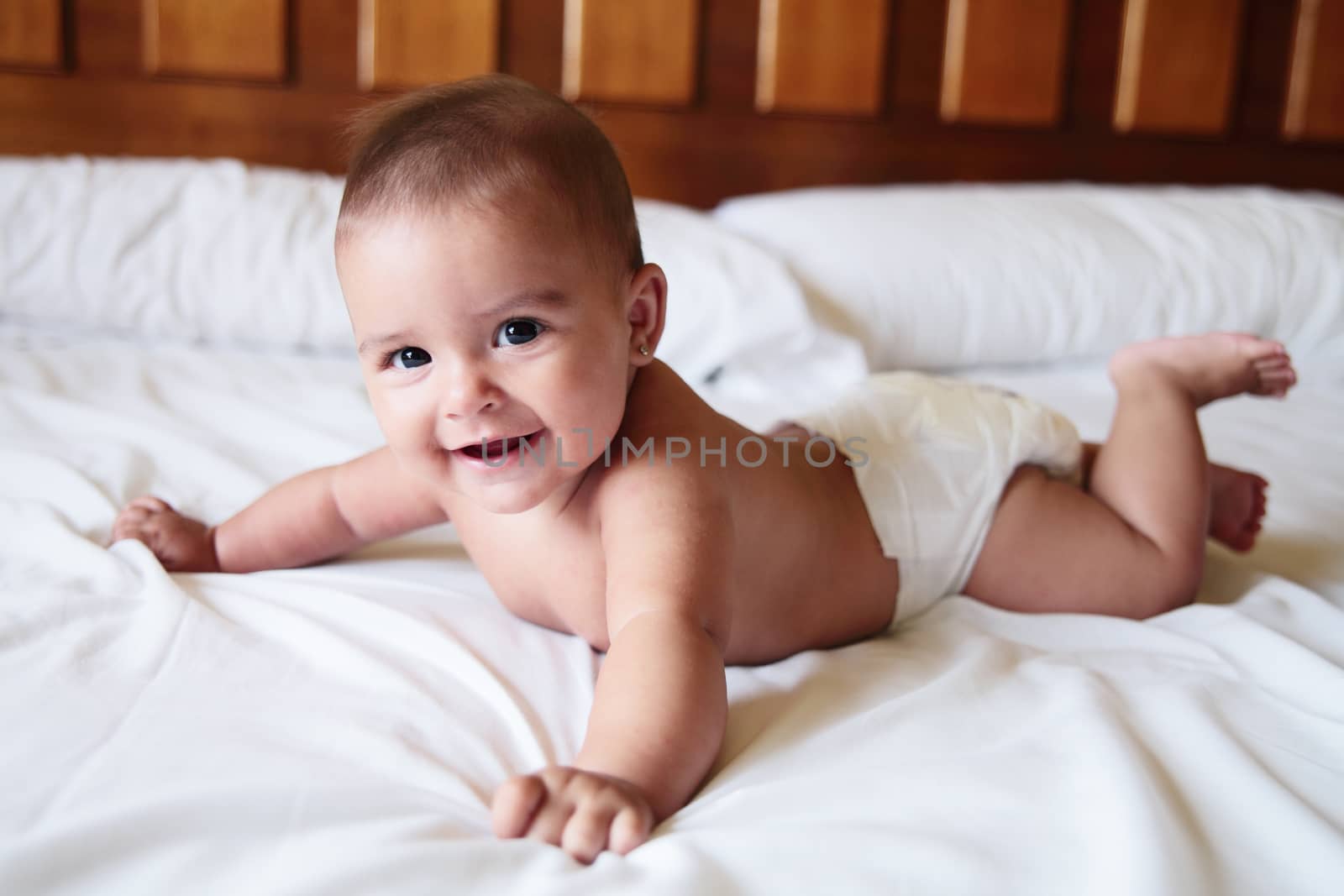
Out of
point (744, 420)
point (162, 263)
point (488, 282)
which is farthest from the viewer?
point (162, 263)

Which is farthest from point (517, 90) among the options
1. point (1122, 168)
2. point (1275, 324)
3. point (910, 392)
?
point (1122, 168)

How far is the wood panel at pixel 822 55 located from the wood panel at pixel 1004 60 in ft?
0.54

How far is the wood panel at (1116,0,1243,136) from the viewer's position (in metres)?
2.26

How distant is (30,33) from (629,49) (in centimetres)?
101

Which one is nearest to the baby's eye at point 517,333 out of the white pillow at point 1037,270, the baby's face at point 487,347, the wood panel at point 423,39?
the baby's face at point 487,347

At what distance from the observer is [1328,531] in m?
1.10

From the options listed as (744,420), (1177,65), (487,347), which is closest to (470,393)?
(487,347)

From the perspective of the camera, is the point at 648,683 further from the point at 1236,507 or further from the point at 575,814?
the point at 1236,507

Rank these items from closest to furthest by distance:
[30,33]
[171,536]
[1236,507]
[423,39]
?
[171,536], [1236,507], [30,33], [423,39]

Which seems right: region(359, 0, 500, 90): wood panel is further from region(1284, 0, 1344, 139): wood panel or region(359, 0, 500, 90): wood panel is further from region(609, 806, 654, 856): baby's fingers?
region(1284, 0, 1344, 139): wood panel

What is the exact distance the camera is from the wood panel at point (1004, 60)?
85.7 inches

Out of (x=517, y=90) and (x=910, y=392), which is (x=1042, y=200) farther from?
(x=517, y=90)

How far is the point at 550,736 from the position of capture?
0.68m

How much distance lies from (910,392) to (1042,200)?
107 centimetres
